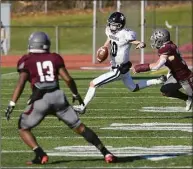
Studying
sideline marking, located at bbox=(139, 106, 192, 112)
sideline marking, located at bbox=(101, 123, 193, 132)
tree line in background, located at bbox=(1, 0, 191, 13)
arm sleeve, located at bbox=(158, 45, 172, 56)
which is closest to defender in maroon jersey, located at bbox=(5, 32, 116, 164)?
sideline marking, located at bbox=(101, 123, 193, 132)

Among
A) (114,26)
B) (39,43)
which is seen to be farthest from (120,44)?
(39,43)

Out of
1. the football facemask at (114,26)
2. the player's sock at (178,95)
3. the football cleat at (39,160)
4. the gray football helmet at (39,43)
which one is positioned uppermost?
the gray football helmet at (39,43)

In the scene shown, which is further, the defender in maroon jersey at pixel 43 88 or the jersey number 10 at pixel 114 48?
the jersey number 10 at pixel 114 48

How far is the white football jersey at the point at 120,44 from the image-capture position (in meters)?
13.7

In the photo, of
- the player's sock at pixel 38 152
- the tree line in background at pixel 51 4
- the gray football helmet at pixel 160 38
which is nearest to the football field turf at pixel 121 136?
the player's sock at pixel 38 152

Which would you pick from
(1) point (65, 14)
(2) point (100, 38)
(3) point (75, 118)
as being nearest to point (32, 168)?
(3) point (75, 118)

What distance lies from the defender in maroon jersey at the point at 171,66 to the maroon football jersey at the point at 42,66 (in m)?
3.30

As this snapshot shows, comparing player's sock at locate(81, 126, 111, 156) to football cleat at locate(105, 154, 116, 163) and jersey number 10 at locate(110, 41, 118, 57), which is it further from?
jersey number 10 at locate(110, 41, 118, 57)

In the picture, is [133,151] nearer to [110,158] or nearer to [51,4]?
[110,158]

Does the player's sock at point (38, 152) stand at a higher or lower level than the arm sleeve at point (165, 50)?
lower

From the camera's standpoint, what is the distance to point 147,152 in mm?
9922

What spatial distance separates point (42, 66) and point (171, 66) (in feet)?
13.2

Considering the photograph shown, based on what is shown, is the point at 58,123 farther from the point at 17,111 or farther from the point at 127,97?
the point at 127,97

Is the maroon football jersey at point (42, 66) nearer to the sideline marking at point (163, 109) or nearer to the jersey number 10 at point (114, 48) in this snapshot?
the jersey number 10 at point (114, 48)
